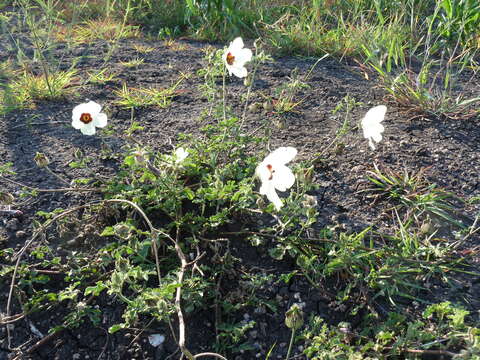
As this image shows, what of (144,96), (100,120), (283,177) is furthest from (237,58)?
(144,96)

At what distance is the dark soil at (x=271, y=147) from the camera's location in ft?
5.65

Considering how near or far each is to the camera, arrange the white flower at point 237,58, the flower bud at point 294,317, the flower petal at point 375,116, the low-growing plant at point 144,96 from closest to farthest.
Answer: the flower bud at point 294,317
the flower petal at point 375,116
the white flower at point 237,58
the low-growing plant at point 144,96

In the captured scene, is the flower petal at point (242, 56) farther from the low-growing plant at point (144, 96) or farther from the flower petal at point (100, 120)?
the low-growing plant at point (144, 96)

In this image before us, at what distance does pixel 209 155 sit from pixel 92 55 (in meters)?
1.97

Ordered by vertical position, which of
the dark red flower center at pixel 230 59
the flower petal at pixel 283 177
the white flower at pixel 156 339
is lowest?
the white flower at pixel 156 339

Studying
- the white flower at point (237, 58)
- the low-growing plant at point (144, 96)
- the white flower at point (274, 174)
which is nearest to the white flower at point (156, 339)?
the white flower at point (274, 174)

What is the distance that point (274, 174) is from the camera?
1.71 metres

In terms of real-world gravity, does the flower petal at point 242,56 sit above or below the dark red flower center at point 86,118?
above

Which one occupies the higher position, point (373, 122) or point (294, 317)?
point (373, 122)

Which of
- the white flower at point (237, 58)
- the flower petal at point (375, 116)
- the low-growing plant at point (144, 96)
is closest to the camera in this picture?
the flower petal at point (375, 116)

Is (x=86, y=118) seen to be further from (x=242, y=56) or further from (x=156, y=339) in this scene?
(x=156, y=339)

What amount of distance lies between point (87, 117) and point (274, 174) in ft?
3.24

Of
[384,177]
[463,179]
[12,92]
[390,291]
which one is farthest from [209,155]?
[12,92]

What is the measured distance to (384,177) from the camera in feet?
7.63
